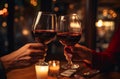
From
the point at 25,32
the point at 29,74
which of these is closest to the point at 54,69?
the point at 29,74

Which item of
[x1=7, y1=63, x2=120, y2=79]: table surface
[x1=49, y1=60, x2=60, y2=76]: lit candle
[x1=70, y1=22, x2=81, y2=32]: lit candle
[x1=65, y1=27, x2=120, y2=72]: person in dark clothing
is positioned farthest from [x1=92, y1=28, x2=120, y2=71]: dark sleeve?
[x1=70, y1=22, x2=81, y2=32]: lit candle

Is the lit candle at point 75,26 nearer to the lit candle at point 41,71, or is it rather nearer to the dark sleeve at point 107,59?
the lit candle at point 41,71

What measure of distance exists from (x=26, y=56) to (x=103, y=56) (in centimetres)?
99

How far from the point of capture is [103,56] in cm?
244

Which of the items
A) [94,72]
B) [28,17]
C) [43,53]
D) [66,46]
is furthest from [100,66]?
[28,17]

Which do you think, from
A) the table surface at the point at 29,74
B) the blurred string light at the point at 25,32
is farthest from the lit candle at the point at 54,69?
the blurred string light at the point at 25,32

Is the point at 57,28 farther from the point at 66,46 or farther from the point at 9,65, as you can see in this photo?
the point at 9,65

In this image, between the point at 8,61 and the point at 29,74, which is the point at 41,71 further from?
the point at 8,61

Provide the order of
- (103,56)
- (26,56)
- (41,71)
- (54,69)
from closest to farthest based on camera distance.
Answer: (41,71) → (26,56) → (54,69) → (103,56)

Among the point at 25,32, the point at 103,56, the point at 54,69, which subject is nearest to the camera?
the point at 54,69

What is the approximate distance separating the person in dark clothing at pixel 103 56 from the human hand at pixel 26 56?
16.9 inches

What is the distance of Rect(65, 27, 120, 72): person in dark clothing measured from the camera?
2051 mm

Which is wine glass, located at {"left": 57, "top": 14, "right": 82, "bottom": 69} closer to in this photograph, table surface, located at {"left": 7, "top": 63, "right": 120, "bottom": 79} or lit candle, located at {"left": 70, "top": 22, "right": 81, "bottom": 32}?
lit candle, located at {"left": 70, "top": 22, "right": 81, "bottom": 32}

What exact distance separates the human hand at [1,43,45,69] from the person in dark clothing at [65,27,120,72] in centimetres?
43
